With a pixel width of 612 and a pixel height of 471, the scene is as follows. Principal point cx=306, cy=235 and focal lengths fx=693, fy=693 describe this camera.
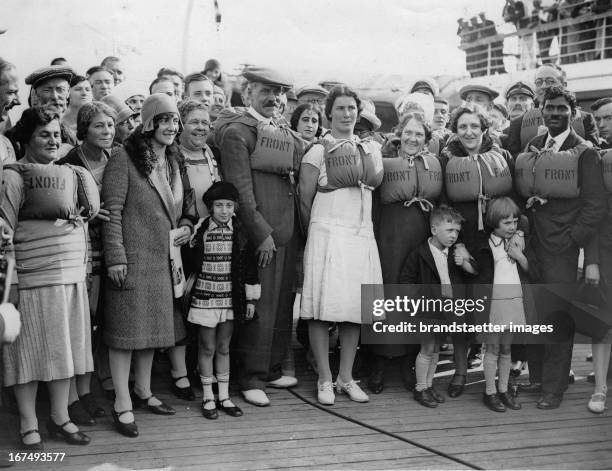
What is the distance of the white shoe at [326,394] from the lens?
4.22 meters

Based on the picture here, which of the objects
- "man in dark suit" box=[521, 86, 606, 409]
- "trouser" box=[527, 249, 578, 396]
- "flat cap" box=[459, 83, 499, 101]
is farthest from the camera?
"flat cap" box=[459, 83, 499, 101]

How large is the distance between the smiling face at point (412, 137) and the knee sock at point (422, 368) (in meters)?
1.31

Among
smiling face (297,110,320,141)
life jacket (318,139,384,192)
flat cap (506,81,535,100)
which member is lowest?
life jacket (318,139,384,192)

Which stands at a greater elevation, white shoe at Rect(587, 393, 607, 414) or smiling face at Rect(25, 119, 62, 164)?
smiling face at Rect(25, 119, 62, 164)

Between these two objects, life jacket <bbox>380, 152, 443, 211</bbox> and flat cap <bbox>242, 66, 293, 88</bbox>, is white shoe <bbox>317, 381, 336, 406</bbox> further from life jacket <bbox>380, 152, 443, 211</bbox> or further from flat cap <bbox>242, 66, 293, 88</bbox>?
flat cap <bbox>242, 66, 293, 88</bbox>

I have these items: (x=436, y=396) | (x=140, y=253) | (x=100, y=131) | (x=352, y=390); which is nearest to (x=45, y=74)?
(x=100, y=131)

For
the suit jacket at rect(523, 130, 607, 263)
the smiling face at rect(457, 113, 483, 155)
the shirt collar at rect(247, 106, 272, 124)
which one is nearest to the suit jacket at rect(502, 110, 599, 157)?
the suit jacket at rect(523, 130, 607, 263)

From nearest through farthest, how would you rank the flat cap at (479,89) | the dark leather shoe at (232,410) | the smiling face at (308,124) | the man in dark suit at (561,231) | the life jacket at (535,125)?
1. the dark leather shoe at (232,410)
2. the man in dark suit at (561,231)
3. the smiling face at (308,124)
4. the life jacket at (535,125)
5. the flat cap at (479,89)

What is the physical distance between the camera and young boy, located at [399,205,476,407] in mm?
4355

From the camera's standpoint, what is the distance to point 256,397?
4199 mm

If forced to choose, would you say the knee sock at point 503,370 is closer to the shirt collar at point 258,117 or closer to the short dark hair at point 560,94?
the short dark hair at point 560,94

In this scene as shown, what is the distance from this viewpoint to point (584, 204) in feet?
14.2

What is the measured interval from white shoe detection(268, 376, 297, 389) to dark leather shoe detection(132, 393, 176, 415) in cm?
83

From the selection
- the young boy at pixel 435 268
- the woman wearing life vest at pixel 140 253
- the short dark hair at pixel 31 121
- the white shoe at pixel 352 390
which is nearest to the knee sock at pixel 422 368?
the young boy at pixel 435 268
